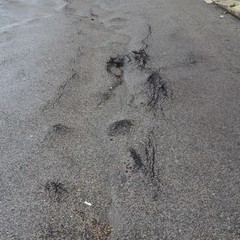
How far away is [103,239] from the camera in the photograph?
9.43ft

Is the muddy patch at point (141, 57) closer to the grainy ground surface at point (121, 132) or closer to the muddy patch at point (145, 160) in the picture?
the grainy ground surface at point (121, 132)

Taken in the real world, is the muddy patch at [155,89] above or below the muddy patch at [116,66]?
above

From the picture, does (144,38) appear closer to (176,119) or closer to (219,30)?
(219,30)

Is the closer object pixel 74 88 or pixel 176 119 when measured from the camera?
pixel 176 119

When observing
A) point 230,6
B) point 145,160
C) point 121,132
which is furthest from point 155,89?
point 230,6

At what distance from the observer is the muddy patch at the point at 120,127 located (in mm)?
4125

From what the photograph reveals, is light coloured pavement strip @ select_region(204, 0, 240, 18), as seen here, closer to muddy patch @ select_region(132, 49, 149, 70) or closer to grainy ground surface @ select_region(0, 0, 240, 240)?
grainy ground surface @ select_region(0, 0, 240, 240)

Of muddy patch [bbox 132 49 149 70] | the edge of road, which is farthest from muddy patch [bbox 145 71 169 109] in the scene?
the edge of road

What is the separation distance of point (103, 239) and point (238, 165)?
1506 millimetres

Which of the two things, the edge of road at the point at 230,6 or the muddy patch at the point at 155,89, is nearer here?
the muddy patch at the point at 155,89

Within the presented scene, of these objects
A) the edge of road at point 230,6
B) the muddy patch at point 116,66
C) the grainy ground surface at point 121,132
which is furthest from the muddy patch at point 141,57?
the edge of road at point 230,6

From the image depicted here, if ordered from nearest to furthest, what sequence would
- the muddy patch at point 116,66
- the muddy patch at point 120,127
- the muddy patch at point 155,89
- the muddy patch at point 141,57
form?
the muddy patch at point 120,127 < the muddy patch at point 155,89 < the muddy patch at point 116,66 < the muddy patch at point 141,57

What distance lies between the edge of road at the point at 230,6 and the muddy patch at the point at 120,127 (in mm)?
4504

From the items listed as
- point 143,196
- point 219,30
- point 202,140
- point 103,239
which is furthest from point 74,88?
point 219,30
